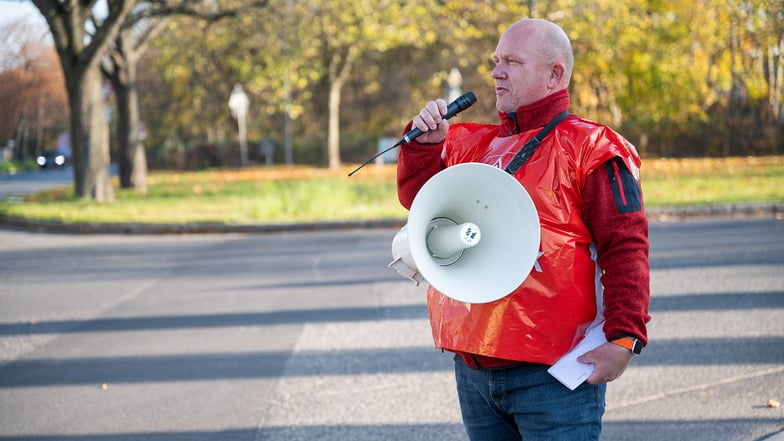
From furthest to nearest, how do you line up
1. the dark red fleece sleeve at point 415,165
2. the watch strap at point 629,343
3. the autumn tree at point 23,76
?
the autumn tree at point 23,76
the dark red fleece sleeve at point 415,165
the watch strap at point 629,343

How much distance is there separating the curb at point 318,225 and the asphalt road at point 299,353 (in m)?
3.56

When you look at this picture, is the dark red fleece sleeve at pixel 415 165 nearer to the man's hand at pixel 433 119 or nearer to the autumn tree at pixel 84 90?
the man's hand at pixel 433 119

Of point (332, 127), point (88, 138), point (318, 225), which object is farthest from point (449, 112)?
point (332, 127)

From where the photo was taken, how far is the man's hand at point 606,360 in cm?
245

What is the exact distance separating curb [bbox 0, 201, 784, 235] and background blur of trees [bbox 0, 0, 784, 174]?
279 centimetres

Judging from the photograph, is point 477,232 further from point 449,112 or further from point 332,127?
point 332,127

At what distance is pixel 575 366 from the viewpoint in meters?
2.48

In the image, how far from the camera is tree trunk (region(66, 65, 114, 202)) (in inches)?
779

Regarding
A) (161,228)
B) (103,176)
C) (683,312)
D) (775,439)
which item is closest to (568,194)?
(775,439)

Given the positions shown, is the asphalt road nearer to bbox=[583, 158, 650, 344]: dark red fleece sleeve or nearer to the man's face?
bbox=[583, 158, 650, 344]: dark red fleece sleeve

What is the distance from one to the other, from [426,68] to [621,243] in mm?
42929

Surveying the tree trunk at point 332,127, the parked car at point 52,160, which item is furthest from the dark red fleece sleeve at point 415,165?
the parked car at point 52,160

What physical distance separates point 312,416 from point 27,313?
4266 millimetres

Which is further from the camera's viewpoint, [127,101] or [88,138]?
[127,101]
